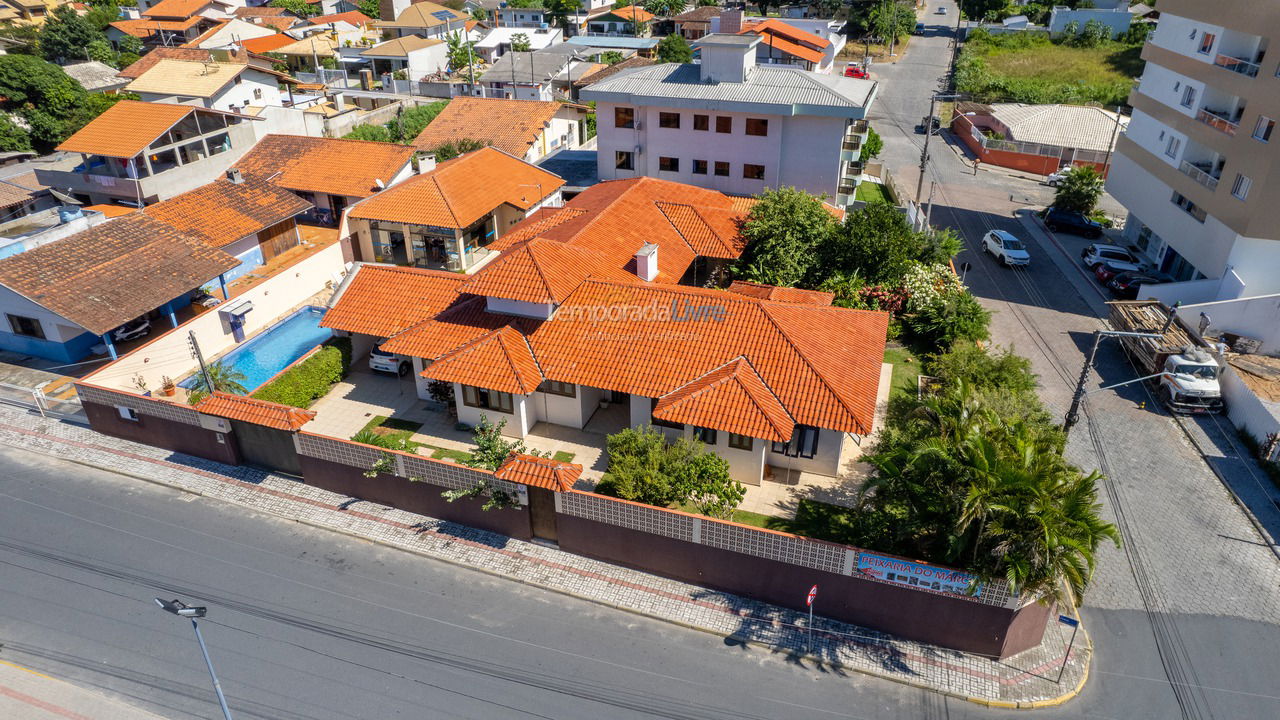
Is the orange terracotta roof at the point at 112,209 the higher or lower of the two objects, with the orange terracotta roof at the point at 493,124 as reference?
lower

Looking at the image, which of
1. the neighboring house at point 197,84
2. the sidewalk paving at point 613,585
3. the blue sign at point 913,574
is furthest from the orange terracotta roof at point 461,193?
the blue sign at point 913,574

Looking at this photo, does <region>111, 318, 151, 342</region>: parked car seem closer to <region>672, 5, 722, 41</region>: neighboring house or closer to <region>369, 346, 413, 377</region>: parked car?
<region>369, 346, 413, 377</region>: parked car

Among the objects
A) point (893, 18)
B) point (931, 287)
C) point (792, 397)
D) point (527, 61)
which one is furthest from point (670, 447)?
point (893, 18)

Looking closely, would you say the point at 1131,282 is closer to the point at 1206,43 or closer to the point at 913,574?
the point at 1206,43

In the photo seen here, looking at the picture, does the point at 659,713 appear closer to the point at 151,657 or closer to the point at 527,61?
the point at 151,657

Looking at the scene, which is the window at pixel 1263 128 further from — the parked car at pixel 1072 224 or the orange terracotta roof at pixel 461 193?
the orange terracotta roof at pixel 461 193

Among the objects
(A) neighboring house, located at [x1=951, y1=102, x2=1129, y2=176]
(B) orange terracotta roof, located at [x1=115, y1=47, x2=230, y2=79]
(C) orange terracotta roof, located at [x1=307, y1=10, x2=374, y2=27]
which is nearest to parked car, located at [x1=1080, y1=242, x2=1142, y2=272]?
(A) neighboring house, located at [x1=951, y1=102, x2=1129, y2=176]
